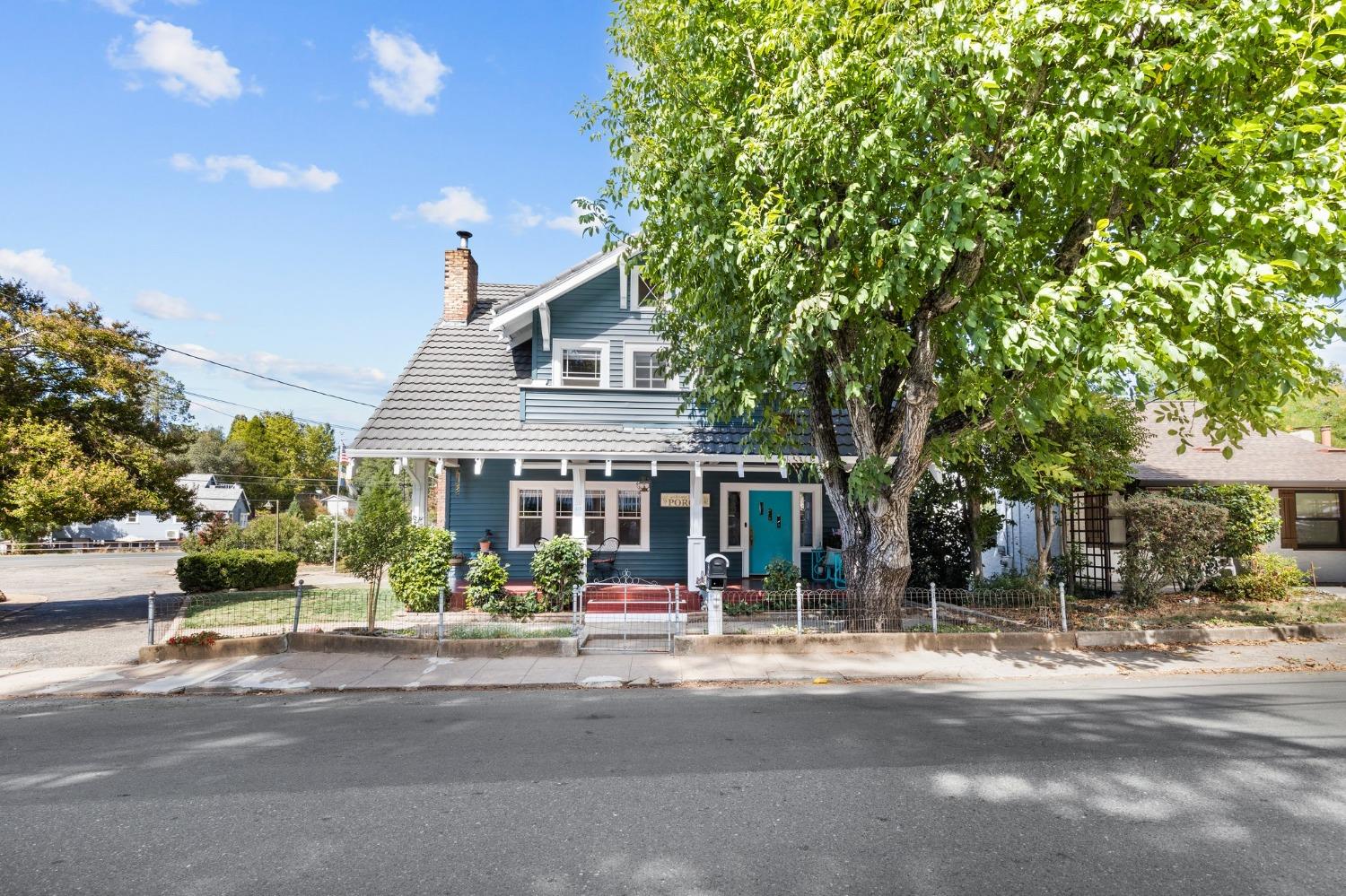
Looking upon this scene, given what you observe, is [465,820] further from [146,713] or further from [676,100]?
[676,100]

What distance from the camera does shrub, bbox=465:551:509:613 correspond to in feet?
45.0

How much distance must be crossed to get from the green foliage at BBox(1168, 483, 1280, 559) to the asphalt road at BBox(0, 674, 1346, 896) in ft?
23.6

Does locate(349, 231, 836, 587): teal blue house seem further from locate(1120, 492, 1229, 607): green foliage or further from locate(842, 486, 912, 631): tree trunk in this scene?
locate(1120, 492, 1229, 607): green foliage

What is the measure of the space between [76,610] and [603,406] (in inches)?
552

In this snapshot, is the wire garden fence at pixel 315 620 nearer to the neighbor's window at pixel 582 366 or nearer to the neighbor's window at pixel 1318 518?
the neighbor's window at pixel 582 366

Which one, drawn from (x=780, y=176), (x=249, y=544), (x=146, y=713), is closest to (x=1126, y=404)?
(x=780, y=176)

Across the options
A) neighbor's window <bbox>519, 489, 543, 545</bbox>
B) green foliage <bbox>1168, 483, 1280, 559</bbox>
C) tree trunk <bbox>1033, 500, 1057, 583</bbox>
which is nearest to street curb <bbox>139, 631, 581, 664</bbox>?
neighbor's window <bbox>519, 489, 543, 545</bbox>

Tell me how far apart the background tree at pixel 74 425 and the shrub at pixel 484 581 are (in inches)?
291

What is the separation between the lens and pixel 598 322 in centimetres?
1611

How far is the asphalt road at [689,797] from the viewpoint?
402 centimetres

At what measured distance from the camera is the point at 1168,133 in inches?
338

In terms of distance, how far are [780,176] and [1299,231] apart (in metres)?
5.99

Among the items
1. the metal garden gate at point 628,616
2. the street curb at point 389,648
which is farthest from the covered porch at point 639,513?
the street curb at point 389,648

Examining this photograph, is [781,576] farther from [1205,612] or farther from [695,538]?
[1205,612]
